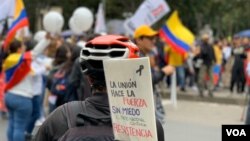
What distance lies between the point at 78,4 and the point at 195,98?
52.8 feet

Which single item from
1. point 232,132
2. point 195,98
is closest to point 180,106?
point 195,98

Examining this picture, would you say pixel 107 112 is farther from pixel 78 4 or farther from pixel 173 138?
pixel 78 4

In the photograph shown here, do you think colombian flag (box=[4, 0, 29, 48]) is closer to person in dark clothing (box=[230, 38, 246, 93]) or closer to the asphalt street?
the asphalt street

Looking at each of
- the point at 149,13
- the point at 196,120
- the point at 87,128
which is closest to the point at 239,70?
the point at 196,120

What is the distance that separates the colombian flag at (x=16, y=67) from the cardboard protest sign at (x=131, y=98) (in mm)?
4998

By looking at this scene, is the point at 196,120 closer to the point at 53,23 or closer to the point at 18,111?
the point at 53,23

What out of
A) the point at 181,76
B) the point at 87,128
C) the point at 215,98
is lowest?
the point at 215,98

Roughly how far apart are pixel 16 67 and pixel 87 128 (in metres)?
4.99

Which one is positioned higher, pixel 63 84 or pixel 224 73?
pixel 63 84

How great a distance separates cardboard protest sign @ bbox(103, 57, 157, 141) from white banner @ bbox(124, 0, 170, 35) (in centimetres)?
952

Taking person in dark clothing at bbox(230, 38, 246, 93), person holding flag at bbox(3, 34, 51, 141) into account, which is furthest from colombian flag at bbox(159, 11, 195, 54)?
person in dark clothing at bbox(230, 38, 246, 93)

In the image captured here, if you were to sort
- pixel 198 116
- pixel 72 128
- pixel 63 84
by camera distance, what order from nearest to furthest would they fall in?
pixel 72 128 < pixel 63 84 < pixel 198 116

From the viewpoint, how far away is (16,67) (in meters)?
7.17

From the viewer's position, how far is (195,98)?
1555cm
